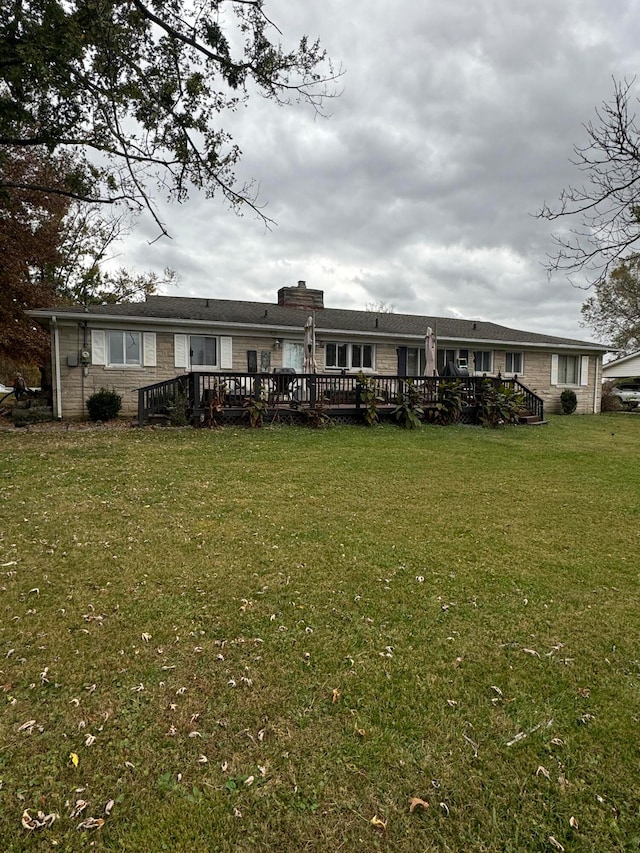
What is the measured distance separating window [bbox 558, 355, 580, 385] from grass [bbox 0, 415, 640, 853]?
50.9ft

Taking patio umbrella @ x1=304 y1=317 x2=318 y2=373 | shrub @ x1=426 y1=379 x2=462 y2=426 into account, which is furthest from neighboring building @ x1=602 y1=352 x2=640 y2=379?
patio umbrella @ x1=304 y1=317 x2=318 y2=373

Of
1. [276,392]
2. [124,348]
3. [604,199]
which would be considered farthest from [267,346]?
[604,199]

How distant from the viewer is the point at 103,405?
12.5m

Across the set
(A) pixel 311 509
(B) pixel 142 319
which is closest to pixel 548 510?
(A) pixel 311 509

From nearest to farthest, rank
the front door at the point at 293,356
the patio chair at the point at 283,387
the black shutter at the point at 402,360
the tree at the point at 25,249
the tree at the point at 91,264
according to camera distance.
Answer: the patio chair at the point at 283,387, the tree at the point at 25,249, the front door at the point at 293,356, the black shutter at the point at 402,360, the tree at the point at 91,264

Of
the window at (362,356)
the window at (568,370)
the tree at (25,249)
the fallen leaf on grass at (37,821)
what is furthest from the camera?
the window at (568,370)

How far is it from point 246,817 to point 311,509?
379 cm

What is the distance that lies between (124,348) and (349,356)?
755 cm

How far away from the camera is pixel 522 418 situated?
14.1m

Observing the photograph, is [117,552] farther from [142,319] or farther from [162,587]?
[142,319]

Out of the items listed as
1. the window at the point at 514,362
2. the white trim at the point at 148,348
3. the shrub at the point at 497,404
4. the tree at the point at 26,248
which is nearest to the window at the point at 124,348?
the white trim at the point at 148,348

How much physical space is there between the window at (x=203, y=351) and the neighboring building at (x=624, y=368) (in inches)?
1045

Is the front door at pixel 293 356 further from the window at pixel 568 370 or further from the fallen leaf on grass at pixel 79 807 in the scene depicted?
the fallen leaf on grass at pixel 79 807

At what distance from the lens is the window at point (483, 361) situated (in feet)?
59.6
